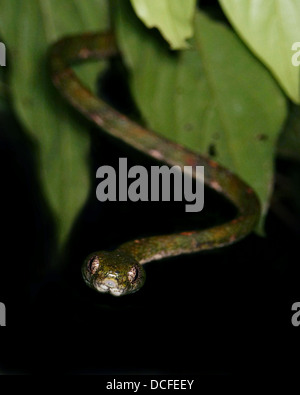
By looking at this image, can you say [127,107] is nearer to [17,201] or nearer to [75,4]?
[75,4]

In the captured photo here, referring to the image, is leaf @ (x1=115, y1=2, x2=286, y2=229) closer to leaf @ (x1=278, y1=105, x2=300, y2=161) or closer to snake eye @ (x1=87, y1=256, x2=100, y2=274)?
leaf @ (x1=278, y1=105, x2=300, y2=161)

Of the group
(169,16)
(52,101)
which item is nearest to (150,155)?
(52,101)

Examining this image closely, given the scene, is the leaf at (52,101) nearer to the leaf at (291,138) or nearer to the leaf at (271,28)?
the leaf at (291,138)

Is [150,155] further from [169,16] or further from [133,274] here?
[169,16]

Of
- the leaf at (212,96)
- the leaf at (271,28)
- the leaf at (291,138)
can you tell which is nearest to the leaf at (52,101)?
the leaf at (212,96)

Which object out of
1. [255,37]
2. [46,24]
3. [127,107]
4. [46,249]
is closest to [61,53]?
[46,24]

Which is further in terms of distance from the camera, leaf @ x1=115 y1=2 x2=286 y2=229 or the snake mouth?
leaf @ x1=115 y1=2 x2=286 y2=229

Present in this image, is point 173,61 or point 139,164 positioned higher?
point 173,61

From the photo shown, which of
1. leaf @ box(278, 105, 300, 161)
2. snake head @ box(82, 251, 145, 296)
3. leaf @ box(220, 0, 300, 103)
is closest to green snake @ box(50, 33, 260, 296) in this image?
snake head @ box(82, 251, 145, 296)
